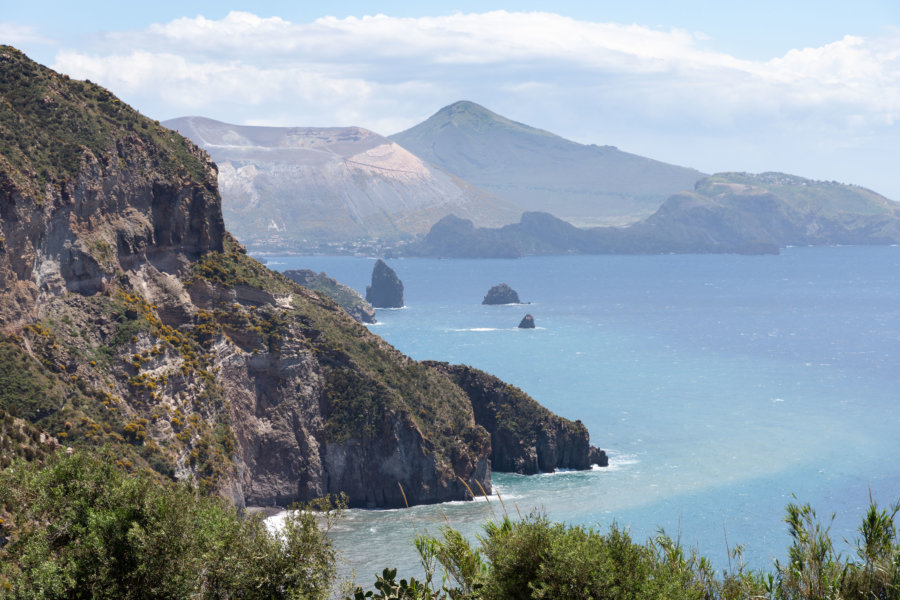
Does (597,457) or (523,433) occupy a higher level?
(523,433)

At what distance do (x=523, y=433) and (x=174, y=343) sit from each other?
4786cm

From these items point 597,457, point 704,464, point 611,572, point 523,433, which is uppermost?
point 611,572

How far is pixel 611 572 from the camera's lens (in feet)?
115

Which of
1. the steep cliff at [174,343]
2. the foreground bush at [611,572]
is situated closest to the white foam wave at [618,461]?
the steep cliff at [174,343]

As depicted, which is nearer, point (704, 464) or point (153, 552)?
point (153, 552)

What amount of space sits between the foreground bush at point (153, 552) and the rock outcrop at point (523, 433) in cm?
8647

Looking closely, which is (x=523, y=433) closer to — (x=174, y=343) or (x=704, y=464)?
(x=704, y=464)

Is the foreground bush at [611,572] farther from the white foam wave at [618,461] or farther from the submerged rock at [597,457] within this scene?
the submerged rock at [597,457]

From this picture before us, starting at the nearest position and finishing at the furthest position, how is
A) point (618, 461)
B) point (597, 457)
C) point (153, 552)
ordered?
point (153, 552), point (597, 457), point (618, 461)

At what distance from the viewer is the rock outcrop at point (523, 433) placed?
125125 millimetres

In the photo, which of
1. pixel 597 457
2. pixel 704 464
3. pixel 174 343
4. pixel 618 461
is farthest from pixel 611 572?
pixel 704 464

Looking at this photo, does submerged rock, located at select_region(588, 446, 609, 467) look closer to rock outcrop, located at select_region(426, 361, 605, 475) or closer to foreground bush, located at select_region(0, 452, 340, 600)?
rock outcrop, located at select_region(426, 361, 605, 475)

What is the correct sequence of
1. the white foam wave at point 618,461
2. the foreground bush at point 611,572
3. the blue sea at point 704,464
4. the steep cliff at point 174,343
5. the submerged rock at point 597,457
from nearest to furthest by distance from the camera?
the foreground bush at point 611,572 < the steep cliff at point 174,343 < the blue sea at point 704,464 < the white foam wave at point 618,461 < the submerged rock at point 597,457

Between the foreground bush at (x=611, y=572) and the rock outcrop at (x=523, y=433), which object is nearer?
the foreground bush at (x=611, y=572)
